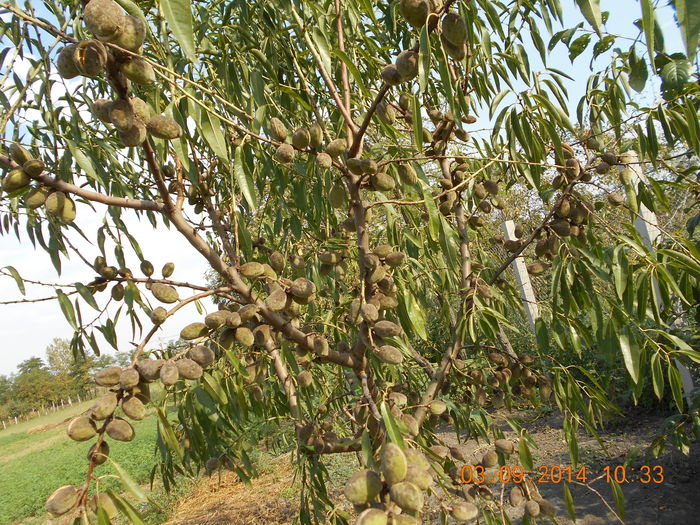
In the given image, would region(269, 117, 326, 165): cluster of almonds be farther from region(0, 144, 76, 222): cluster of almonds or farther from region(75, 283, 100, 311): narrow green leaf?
region(75, 283, 100, 311): narrow green leaf

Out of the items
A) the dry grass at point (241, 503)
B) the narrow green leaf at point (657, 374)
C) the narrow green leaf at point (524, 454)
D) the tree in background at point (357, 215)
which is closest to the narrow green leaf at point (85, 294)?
the tree in background at point (357, 215)

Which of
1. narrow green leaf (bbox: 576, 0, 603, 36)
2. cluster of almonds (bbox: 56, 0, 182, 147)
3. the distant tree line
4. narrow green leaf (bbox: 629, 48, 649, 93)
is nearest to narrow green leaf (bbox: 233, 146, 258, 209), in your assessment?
cluster of almonds (bbox: 56, 0, 182, 147)

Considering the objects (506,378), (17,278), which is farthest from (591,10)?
(17,278)

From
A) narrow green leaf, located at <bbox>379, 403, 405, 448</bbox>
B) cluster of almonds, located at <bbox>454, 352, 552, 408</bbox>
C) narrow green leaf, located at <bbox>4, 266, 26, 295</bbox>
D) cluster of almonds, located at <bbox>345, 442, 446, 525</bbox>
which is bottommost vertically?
cluster of almonds, located at <bbox>454, 352, 552, 408</bbox>

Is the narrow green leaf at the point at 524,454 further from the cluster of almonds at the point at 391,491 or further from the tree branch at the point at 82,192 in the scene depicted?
the tree branch at the point at 82,192

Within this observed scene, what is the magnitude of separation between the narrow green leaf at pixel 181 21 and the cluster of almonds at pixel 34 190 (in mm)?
589

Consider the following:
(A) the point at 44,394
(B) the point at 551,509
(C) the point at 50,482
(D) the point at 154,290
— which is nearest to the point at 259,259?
(D) the point at 154,290

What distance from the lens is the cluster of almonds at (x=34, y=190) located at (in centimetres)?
100

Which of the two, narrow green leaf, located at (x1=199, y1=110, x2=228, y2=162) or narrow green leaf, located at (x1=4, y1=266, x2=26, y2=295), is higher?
narrow green leaf, located at (x1=199, y1=110, x2=228, y2=162)

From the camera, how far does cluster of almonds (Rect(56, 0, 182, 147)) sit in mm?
726

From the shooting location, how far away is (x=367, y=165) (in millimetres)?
1208

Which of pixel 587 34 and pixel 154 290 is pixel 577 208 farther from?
pixel 154 290

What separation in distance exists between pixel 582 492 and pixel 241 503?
445 cm

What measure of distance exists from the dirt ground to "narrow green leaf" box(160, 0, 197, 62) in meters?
1.55
